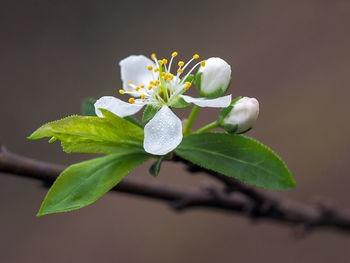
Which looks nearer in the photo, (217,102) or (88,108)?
(217,102)

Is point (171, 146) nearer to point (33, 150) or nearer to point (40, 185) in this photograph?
point (40, 185)

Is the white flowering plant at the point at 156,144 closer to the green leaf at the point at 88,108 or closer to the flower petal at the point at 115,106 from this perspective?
the flower petal at the point at 115,106

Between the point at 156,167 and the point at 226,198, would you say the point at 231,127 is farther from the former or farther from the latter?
the point at 226,198

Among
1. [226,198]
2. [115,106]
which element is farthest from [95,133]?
[226,198]

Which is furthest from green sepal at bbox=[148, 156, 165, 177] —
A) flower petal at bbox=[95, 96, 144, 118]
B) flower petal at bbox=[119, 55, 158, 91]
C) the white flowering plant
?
flower petal at bbox=[119, 55, 158, 91]

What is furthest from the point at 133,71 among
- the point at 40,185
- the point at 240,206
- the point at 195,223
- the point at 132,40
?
the point at 132,40

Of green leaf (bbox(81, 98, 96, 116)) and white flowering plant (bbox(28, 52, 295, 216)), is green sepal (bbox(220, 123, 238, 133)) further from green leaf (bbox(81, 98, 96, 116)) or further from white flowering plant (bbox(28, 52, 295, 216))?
green leaf (bbox(81, 98, 96, 116))
